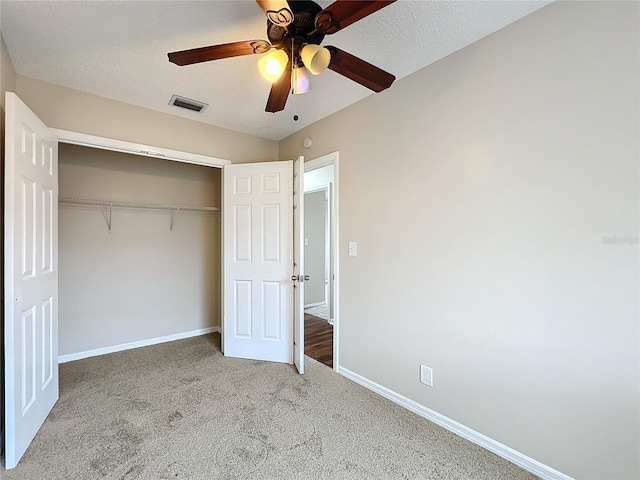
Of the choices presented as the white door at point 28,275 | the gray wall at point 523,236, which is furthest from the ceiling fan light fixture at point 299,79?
the white door at point 28,275

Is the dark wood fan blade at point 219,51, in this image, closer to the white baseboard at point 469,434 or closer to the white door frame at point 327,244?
the white baseboard at point 469,434

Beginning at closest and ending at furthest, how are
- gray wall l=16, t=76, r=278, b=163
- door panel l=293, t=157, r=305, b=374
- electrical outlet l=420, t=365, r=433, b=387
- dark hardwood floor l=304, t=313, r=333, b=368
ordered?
1. electrical outlet l=420, t=365, r=433, b=387
2. gray wall l=16, t=76, r=278, b=163
3. door panel l=293, t=157, r=305, b=374
4. dark hardwood floor l=304, t=313, r=333, b=368

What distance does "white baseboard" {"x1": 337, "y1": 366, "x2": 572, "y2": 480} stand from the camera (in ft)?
5.25

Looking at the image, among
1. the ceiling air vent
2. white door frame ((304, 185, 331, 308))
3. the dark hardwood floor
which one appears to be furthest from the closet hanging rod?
the dark hardwood floor

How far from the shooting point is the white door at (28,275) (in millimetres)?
1632

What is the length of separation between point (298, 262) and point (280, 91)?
5.36ft

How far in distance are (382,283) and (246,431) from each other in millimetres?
1436

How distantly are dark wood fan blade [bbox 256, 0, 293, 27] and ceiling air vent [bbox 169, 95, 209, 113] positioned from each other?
1.77 metres

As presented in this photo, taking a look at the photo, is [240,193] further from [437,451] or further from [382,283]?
[437,451]

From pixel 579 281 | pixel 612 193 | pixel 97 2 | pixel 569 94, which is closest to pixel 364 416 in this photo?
pixel 579 281

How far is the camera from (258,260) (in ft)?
10.3

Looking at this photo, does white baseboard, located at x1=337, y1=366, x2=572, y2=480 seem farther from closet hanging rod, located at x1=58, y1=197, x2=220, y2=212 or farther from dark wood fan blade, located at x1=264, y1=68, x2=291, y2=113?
closet hanging rod, located at x1=58, y1=197, x2=220, y2=212

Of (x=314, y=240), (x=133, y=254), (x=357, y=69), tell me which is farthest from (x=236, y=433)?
(x=314, y=240)

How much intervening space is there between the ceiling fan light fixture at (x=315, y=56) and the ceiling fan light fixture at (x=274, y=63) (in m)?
0.10
